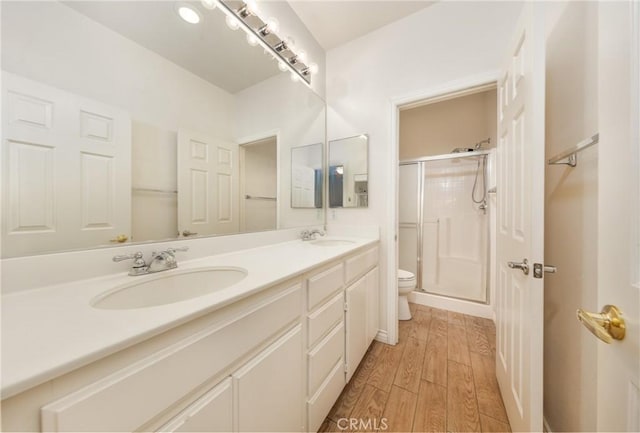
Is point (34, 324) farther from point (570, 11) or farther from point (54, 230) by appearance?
point (570, 11)

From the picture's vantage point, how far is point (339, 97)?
6.61 feet

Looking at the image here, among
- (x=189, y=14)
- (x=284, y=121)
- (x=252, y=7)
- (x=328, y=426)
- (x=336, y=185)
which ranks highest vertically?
(x=252, y=7)

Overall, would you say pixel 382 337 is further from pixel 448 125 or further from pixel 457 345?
pixel 448 125

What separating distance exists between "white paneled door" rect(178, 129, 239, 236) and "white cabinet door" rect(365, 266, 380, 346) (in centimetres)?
99

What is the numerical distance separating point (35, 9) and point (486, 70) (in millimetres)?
2123

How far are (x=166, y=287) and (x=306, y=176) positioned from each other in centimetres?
132

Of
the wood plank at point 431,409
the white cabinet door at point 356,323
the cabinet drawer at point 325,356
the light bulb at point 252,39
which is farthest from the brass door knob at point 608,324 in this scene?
the light bulb at point 252,39

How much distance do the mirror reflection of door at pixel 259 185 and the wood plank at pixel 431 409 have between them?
134 centimetres

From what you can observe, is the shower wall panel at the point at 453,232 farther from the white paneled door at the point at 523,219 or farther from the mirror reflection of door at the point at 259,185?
the mirror reflection of door at the point at 259,185

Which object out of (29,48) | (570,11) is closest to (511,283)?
(570,11)

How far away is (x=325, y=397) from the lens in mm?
1053

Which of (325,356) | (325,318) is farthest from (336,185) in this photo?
(325,356)

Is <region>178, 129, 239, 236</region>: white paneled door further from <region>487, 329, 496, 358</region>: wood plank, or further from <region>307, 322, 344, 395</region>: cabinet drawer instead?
<region>487, 329, 496, 358</region>: wood plank

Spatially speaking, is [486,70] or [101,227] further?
[486,70]
